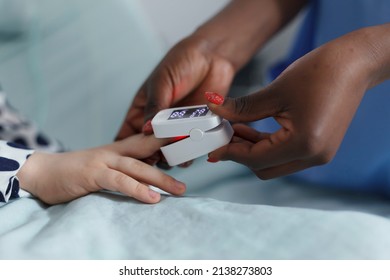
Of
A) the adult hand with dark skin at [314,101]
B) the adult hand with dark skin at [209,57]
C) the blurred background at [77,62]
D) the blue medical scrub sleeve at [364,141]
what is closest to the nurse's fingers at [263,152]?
the adult hand with dark skin at [314,101]

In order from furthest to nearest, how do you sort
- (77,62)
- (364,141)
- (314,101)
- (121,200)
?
(77,62) < (364,141) < (121,200) < (314,101)

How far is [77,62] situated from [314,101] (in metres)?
0.74

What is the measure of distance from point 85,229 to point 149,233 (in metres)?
0.07

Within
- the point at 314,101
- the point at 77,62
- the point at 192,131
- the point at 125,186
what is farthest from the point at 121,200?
the point at 77,62

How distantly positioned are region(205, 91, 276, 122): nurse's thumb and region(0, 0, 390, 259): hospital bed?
0.32 feet

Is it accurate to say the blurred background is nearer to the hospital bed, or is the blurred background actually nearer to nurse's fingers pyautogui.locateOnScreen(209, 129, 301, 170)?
the hospital bed

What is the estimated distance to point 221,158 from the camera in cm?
63

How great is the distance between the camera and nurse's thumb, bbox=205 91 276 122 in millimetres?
570

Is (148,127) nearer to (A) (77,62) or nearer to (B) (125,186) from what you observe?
(B) (125,186)

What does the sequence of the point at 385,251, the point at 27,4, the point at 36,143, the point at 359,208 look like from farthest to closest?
the point at 27,4
the point at 36,143
the point at 359,208
the point at 385,251

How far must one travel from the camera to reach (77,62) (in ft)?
3.82

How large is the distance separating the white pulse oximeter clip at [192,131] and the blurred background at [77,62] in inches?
16.9

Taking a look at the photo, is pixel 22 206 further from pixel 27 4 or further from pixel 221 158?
pixel 27 4

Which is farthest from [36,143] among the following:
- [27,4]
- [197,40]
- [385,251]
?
[385,251]
